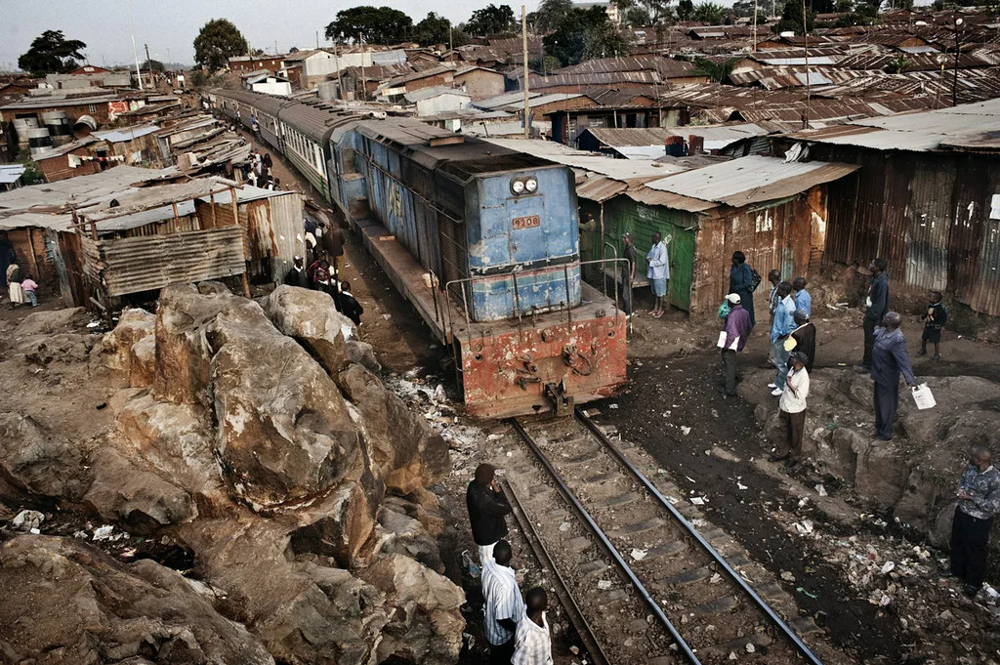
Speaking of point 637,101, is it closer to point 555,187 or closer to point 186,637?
point 555,187

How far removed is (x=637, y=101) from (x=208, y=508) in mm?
25045

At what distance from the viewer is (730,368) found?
10.2 metres

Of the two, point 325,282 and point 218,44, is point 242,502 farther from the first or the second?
point 218,44

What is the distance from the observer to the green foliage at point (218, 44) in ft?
294

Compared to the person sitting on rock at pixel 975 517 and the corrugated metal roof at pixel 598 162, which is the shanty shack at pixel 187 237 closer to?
the corrugated metal roof at pixel 598 162

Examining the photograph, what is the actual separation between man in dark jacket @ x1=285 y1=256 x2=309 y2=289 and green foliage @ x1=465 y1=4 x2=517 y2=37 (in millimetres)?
86390

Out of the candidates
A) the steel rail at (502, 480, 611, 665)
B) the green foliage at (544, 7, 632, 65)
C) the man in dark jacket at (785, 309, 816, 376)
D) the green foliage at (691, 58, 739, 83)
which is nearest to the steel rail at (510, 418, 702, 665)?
the steel rail at (502, 480, 611, 665)

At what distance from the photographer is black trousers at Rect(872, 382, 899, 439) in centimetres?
816

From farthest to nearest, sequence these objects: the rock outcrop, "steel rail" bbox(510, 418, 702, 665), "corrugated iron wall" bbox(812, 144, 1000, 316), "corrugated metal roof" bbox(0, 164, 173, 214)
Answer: "corrugated metal roof" bbox(0, 164, 173, 214)
"corrugated iron wall" bbox(812, 144, 1000, 316)
"steel rail" bbox(510, 418, 702, 665)
the rock outcrop

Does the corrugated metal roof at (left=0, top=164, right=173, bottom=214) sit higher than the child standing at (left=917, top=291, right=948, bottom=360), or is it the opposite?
the corrugated metal roof at (left=0, top=164, right=173, bottom=214)

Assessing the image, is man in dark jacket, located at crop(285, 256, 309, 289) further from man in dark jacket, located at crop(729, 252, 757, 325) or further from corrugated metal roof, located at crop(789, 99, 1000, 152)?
corrugated metal roof, located at crop(789, 99, 1000, 152)

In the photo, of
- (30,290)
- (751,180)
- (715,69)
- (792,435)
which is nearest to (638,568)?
(792,435)

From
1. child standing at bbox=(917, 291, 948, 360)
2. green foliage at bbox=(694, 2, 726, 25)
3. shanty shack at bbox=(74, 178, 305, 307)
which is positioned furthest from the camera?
green foliage at bbox=(694, 2, 726, 25)

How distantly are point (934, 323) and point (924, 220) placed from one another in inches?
102
